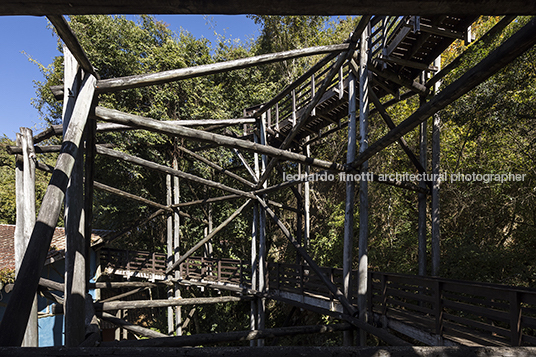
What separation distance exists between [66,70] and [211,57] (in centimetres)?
1361

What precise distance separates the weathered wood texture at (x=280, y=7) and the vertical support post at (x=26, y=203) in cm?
597

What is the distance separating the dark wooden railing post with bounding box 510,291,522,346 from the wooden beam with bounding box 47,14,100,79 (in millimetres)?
5002

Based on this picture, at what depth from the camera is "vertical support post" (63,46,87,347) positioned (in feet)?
8.98

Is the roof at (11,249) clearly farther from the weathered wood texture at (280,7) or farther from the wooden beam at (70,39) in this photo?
the weathered wood texture at (280,7)

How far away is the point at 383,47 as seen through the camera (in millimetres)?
5883

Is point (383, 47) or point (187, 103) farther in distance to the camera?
point (187, 103)

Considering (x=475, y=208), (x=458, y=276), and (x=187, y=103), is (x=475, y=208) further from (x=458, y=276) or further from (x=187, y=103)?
(x=187, y=103)

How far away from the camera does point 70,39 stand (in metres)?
2.67

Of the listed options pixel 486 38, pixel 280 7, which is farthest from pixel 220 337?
pixel 486 38

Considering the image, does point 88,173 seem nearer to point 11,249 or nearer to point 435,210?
point 435,210

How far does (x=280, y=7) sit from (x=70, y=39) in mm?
2643

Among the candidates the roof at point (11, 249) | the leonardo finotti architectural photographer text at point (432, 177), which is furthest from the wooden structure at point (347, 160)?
the roof at point (11, 249)

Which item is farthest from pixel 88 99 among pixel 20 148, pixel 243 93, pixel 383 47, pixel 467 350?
pixel 243 93

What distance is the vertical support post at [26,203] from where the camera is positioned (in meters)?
5.18
